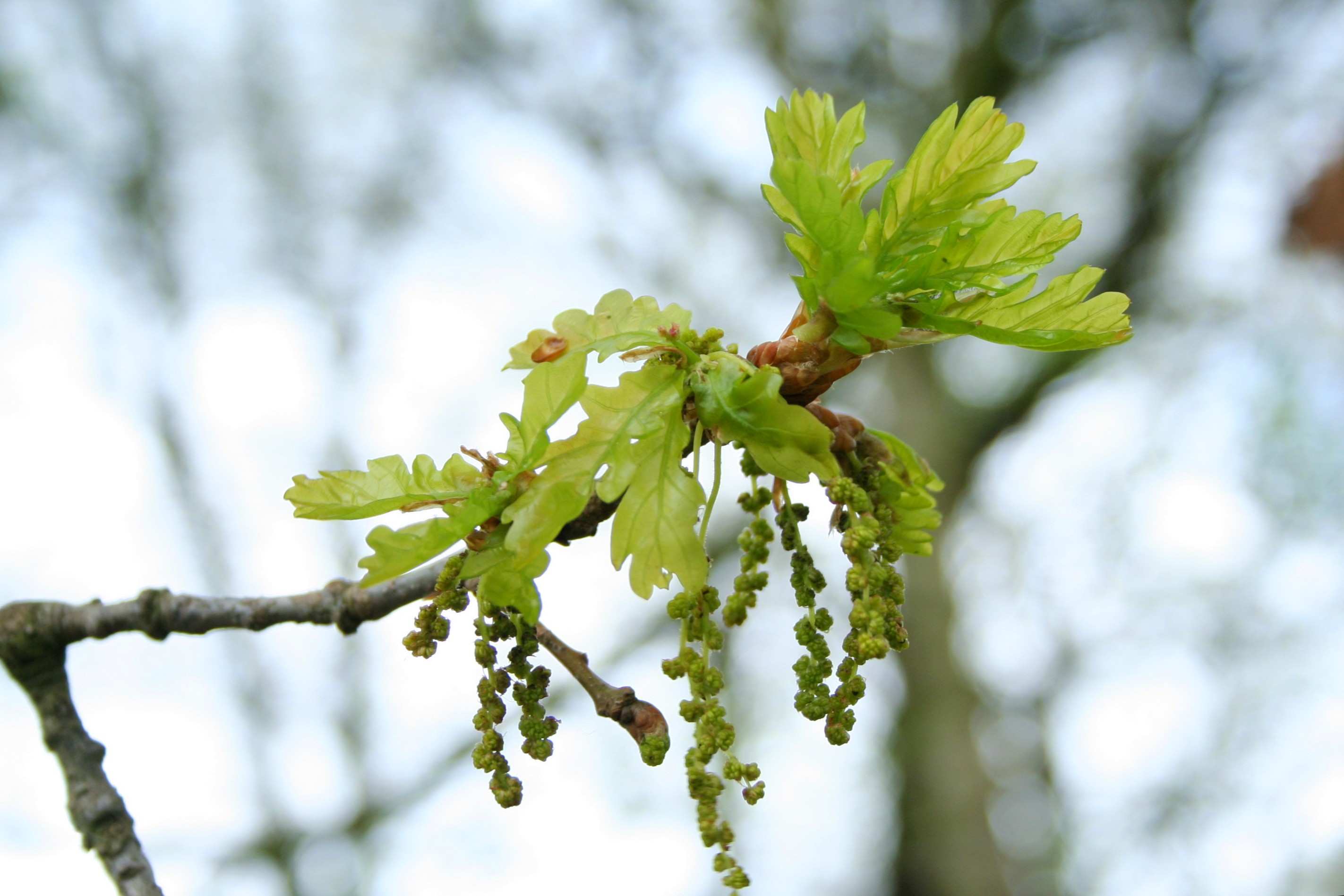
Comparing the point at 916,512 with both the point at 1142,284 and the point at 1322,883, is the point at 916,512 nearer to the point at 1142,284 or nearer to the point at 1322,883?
the point at 1142,284

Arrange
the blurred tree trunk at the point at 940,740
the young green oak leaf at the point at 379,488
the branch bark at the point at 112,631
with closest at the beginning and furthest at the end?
the young green oak leaf at the point at 379,488 < the branch bark at the point at 112,631 < the blurred tree trunk at the point at 940,740

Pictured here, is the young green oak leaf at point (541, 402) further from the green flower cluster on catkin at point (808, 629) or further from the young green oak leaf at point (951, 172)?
the young green oak leaf at point (951, 172)

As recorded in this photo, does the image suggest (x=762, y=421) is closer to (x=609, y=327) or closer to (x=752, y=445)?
(x=752, y=445)

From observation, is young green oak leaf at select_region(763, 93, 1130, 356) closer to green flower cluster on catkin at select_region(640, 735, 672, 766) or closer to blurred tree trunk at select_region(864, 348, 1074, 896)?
green flower cluster on catkin at select_region(640, 735, 672, 766)

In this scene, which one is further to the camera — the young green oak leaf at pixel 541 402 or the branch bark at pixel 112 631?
the branch bark at pixel 112 631

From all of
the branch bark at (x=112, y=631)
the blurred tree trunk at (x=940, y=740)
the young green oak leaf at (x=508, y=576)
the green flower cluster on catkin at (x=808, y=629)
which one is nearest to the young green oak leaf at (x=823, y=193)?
the green flower cluster on catkin at (x=808, y=629)

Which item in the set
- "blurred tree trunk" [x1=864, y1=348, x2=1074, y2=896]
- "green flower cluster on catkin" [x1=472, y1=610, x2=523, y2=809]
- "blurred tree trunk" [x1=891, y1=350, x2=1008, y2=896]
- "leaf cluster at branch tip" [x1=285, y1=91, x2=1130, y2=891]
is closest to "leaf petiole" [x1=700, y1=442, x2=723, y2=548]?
"leaf cluster at branch tip" [x1=285, y1=91, x2=1130, y2=891]
